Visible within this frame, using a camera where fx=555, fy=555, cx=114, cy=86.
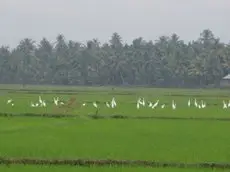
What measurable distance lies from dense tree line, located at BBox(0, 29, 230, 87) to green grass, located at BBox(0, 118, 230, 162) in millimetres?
41381

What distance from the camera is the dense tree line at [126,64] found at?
5991 cm

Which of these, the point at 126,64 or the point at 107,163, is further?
the point at 126,64

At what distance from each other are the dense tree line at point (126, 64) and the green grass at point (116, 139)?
4138cm

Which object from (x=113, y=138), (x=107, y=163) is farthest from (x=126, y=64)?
(x=107, y=163)

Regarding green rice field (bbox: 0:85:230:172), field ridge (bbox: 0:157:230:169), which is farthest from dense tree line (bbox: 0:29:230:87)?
field ridge (bbox: 0:157:230:169)

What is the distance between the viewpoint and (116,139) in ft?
43.7

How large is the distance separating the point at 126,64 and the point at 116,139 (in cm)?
5041

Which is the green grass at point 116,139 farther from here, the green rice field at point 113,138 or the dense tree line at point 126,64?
the dense tree line at point 126,64

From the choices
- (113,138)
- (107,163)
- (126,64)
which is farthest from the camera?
(126,64)

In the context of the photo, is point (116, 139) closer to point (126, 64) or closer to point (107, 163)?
point (107, 163)

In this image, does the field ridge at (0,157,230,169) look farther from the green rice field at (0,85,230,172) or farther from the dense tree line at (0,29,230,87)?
the dense tree line at (0,29,230,87)

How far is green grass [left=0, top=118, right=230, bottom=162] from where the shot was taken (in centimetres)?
1085

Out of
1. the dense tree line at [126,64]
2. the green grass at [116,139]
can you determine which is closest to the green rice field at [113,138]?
the green grass at [116,139]

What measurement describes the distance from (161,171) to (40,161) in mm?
2178
